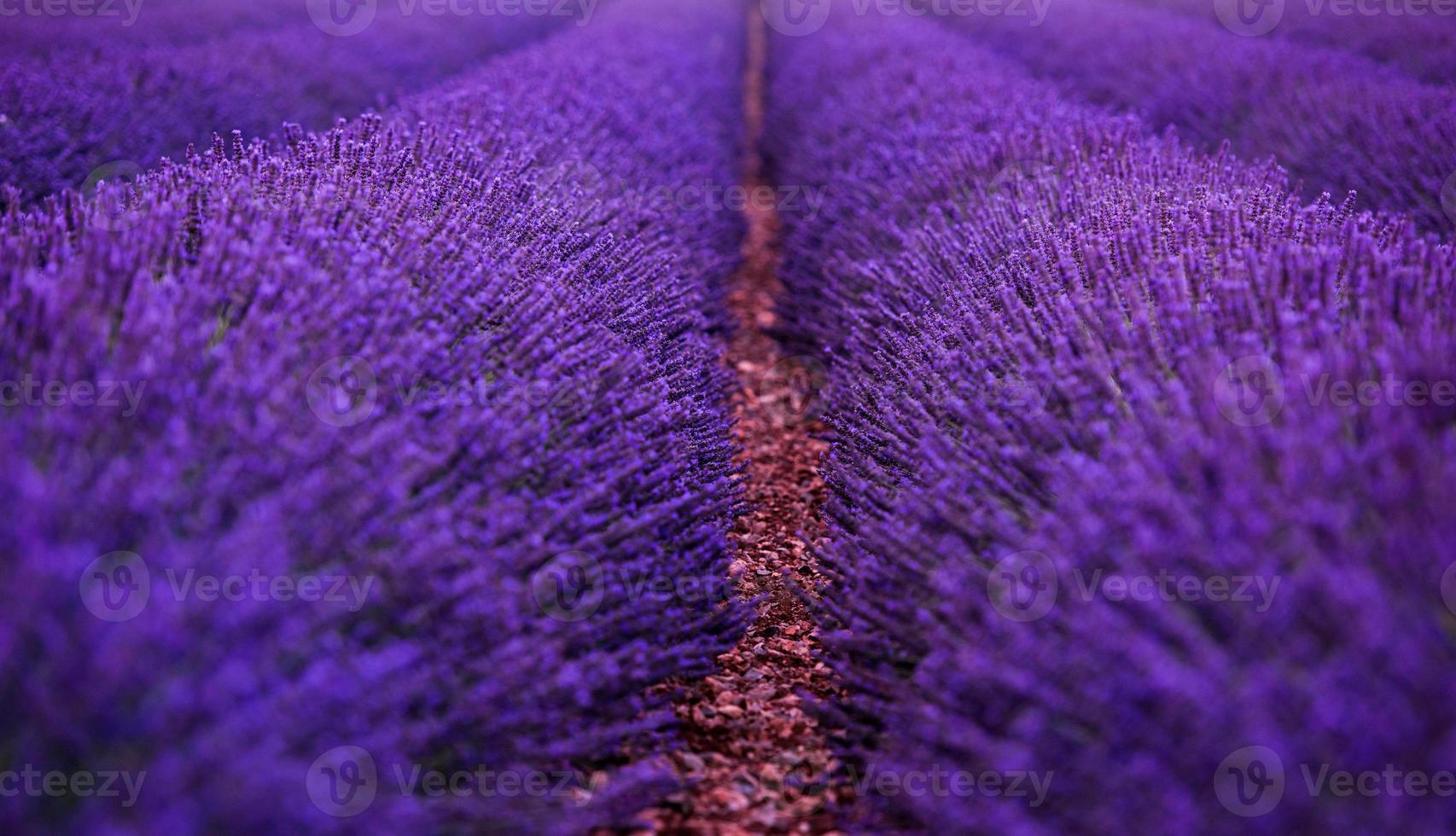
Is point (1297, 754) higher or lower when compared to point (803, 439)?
lower

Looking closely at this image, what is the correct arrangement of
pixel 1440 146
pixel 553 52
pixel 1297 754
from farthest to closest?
pixel 553 52 → pixel 1440 146 → pixel 1297 754

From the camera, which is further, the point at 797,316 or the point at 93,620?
the point at 797,316

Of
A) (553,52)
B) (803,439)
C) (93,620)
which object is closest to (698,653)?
(93,620)

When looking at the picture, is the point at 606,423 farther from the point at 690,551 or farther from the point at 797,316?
the point at 797,316
